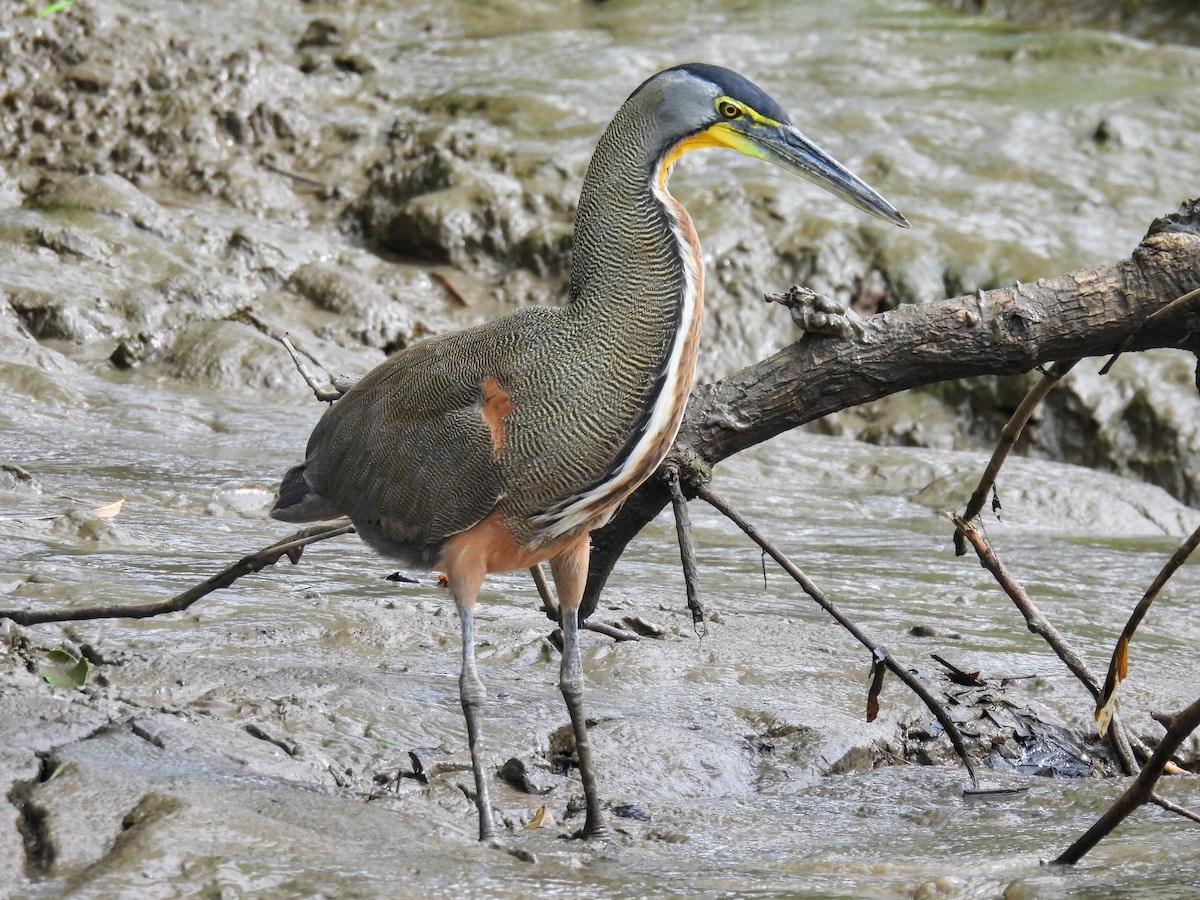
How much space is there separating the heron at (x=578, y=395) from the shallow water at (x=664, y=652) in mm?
463

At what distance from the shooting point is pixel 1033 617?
3.98m

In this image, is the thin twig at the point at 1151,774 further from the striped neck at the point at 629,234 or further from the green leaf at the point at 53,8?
the green leaf at the point at 53,8

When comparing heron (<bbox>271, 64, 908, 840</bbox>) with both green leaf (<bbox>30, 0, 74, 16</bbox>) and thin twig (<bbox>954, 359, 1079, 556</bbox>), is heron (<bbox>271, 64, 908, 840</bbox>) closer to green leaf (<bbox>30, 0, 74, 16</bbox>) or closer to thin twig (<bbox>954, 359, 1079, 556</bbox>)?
A: thin twig (<bbox>954, 359, 1079, 556</bbox>)

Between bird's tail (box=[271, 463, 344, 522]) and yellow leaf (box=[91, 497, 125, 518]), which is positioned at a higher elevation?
bird's tail (box=[271, 463, 344, 522])

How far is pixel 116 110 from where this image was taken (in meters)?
11.7

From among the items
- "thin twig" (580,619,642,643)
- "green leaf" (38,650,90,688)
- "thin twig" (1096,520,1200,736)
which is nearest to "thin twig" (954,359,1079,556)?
"thin twig" (1096,520,1200,736)

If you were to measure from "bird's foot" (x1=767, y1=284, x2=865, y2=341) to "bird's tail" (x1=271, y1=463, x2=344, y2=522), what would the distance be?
1454mm

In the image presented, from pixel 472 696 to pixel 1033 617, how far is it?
1530mm

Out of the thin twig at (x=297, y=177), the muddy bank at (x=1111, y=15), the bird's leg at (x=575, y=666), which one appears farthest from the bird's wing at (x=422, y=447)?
the muddy bank at (x=1111, y=15)

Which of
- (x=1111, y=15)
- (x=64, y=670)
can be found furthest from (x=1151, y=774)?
(x=1111, y=15)

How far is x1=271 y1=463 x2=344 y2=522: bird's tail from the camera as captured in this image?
14.4 feet

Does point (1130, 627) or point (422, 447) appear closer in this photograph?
point (1130, 627)

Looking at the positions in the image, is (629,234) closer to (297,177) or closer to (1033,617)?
(1033,617)

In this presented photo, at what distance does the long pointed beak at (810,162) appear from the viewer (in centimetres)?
396
